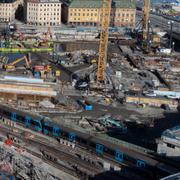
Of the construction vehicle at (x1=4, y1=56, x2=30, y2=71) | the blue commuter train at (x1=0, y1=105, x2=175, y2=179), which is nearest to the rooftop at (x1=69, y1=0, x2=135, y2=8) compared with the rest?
the construction vehicle at (x1=4, y1=56, x2=30, y2=71)

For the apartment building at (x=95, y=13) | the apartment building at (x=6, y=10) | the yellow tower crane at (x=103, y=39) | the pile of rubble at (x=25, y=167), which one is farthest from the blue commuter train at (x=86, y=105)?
the apartment building at (x=6, y=10)

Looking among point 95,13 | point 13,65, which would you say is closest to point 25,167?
point 13,65

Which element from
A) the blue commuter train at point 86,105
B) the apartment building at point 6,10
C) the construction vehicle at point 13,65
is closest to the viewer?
the blue commuter train at point 86,105

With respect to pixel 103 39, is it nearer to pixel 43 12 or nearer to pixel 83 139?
pixel 83 139

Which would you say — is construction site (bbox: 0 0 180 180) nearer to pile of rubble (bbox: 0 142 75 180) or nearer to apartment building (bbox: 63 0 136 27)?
pile of rubble (bbox: 0 142 75 180)

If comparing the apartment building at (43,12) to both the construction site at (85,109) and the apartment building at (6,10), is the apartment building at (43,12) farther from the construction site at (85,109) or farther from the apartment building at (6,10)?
the construction site at (85,109)

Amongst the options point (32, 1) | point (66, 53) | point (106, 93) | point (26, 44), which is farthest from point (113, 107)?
point (32, 1)
